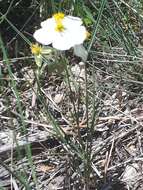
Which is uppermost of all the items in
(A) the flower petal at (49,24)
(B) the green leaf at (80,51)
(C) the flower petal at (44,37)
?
(A) the flower petal at (49,24)

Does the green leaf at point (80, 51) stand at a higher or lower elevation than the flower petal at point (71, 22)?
lower

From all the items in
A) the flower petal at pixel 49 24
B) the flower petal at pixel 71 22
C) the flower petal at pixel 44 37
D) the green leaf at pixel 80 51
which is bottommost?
the green leaf at pixel 80 51

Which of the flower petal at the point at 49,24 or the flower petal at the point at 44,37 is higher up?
the flower petal at the point at 49,24

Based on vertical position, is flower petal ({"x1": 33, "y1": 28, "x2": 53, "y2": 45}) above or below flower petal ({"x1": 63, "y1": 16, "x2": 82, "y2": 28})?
below

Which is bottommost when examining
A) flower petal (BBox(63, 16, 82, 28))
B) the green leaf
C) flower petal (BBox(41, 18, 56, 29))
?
the green leaf

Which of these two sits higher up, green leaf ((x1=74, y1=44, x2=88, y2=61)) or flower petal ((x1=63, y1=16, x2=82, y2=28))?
flower petal ((x1=63, y1=16, x2=82, y2=28))

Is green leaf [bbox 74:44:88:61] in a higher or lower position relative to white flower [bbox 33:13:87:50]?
lower

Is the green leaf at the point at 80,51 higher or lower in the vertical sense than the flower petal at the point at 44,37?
lower

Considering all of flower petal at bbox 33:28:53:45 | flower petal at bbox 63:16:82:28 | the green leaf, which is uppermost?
flower petal at bbox 63:16:82:28

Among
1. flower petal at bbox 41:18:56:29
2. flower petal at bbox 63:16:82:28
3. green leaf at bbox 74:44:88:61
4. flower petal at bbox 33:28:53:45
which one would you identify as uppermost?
flower petal at bbox 63:16:82:28
